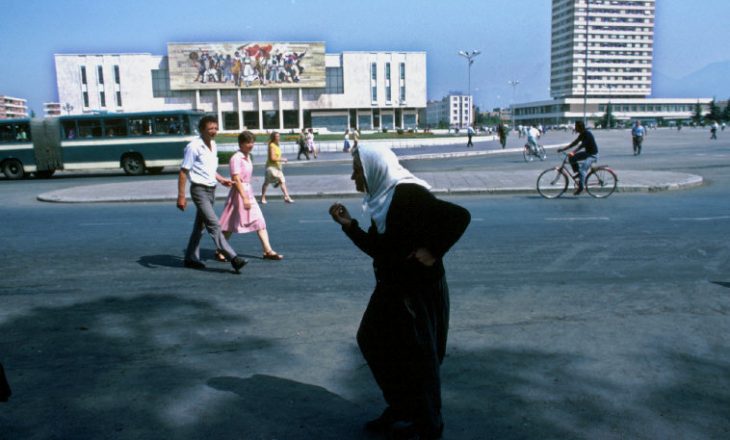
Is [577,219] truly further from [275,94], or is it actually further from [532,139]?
[275,94]

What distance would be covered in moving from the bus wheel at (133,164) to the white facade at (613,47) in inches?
6281

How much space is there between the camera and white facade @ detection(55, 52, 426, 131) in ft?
306

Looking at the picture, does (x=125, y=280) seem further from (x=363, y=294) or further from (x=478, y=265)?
(x=478, y=265)

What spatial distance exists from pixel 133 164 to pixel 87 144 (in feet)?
6.61

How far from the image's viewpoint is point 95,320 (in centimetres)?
498

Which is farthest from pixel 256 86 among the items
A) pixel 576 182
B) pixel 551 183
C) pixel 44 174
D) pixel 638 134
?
pixel 576 182

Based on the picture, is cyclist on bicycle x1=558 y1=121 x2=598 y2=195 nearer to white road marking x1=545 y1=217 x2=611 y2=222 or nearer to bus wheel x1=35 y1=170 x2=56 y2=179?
white road marking x1=545 y1=217 x2=611 y2=222

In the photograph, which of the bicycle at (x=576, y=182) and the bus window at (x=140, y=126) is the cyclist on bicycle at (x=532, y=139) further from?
the bus window at (x=140, y=126)

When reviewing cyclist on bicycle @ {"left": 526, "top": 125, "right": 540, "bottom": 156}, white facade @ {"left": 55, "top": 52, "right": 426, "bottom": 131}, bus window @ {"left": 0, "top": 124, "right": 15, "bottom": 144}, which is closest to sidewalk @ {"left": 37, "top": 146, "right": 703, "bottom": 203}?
cyclist on bicycle @ {"left": 526, "top": 125, "right": 540, "bottom": 156}

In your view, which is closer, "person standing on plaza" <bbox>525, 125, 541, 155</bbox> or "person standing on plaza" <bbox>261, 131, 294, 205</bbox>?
"person standing on plaza" <bbox>261, 131, 294, 205</bbox>

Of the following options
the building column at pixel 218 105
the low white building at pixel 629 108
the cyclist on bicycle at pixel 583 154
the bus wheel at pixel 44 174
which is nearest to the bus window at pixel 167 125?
the bus wheel at pixel 44 174

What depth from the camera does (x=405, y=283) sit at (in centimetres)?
286

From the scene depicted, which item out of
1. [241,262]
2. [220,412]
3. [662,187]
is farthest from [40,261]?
[662,187]

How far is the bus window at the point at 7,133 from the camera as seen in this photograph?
24000 mm
